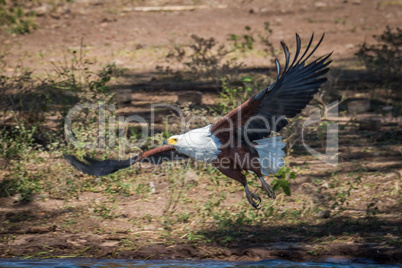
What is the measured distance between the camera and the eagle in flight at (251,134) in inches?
190

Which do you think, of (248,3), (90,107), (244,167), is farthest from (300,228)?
(248,3)

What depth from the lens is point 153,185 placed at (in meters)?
6.43

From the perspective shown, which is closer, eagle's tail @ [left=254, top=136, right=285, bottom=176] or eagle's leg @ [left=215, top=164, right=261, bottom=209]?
eagle's leg @ [left=215, top=164, right=261, bottom=209]

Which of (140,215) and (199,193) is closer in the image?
(140,215)

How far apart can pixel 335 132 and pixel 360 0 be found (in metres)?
9.23

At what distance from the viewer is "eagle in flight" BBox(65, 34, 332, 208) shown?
482 cm

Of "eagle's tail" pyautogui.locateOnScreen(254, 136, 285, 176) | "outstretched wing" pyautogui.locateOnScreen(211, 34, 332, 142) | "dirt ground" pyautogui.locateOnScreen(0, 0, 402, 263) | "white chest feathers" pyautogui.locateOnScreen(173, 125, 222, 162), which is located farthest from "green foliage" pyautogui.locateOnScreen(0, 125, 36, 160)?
"eagle's tail" pyautogui.locateOnScreen(254, 136, 285, 176)

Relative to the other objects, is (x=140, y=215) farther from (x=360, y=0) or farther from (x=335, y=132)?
(x=360, y=0)

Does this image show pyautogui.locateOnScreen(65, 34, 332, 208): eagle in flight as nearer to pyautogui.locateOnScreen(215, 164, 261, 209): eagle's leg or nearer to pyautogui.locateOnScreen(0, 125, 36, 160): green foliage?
pyautogui.locateOnScreen(215, 164, 261, 209): eagle's leg

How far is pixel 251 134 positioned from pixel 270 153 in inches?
13.4

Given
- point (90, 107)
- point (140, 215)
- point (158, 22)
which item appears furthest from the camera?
point (158, 22)

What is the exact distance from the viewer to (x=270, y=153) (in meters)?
5.55

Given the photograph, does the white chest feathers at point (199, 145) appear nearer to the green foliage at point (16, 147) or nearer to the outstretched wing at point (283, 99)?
the outstretched wing at point (283, 99)

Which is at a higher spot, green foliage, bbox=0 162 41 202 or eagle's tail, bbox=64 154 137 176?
eagle's tail, bbox=64 154 137 176
